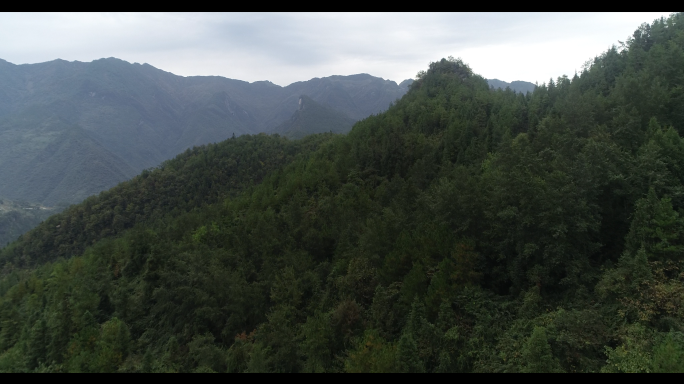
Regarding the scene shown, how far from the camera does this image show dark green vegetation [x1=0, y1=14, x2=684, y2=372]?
17719 mm

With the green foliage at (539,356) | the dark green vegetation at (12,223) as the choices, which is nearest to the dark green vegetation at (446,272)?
the green foliage at (539,356)

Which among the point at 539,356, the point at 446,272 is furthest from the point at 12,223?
the point at 539,356

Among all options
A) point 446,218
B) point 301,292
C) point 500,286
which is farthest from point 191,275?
point 500,286

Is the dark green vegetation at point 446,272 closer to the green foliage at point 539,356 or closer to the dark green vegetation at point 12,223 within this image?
the green foliage at point 539,356

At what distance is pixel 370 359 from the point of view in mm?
17953

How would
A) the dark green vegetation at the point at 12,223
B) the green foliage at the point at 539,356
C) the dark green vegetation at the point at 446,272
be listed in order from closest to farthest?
the green foliage at the point at 539,356 → the dark green vegetation at the point at 446,272 → the dark green vegetation at the point at 12,223

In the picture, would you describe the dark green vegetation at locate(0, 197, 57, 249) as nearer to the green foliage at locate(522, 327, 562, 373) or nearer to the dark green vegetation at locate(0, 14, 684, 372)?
the dark green vegetation at locate(0, 14, 684, 372)

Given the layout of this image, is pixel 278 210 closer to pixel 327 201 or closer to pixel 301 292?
pixel 327 201

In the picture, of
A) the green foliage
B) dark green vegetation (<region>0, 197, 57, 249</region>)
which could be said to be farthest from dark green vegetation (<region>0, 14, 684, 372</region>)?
dark green vegetation (<region>0, 197, 57, 249</region>)

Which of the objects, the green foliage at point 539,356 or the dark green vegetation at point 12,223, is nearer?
the green foliage at point 539,356

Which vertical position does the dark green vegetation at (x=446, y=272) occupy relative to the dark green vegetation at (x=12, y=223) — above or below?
above

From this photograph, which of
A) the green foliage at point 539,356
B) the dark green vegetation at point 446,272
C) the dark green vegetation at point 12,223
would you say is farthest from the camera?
the dark green vegetation at point 12,223

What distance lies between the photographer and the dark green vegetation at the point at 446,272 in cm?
1772
